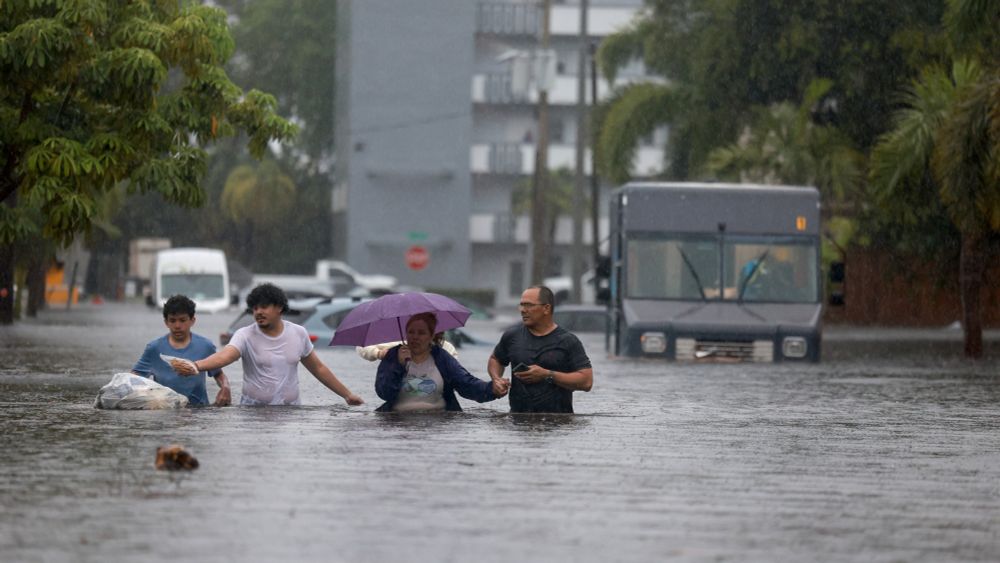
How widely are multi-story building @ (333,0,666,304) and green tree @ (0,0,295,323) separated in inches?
2030

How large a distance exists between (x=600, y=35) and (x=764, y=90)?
35727 mm

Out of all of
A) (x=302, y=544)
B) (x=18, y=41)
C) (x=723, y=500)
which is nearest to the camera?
(x=302, y=544)

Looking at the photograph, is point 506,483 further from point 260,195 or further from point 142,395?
point 260,195

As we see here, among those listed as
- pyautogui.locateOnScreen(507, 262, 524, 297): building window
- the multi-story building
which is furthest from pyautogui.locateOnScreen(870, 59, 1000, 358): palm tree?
pyautogui.locateOnScreen(507, 262, 524, 297): building window

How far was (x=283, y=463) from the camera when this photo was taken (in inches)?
471

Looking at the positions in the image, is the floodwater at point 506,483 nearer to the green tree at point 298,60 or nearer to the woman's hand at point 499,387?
the woman's hand at point 499,387

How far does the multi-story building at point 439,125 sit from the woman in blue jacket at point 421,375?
60270 millimetres

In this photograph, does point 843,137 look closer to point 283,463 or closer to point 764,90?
point 764,90

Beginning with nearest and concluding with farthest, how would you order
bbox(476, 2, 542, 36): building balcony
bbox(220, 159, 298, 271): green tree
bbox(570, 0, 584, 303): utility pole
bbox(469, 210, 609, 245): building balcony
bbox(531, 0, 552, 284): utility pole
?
bbox(570, 0, 584, 303): utility pole < bbox(531, 0, 552, 284): utility pole < bbox(476, 2, 542, 36): building balcony < bbox(469, 210, 609, 245): building balcony < bbox(220, 159, 298, 271): green tree

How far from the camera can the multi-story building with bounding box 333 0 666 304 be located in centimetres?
7794

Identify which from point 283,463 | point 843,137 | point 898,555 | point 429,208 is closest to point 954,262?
point 843,137

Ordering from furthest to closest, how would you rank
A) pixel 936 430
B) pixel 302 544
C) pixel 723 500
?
pixel 936 430 < pixel 723 500 < pixel 302 544

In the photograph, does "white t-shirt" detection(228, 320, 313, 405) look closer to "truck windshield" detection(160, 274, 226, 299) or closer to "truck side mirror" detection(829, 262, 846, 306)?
"truck side mirror" detection(829, 262, 846, 306)

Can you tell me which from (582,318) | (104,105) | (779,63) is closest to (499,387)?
(104,105)
